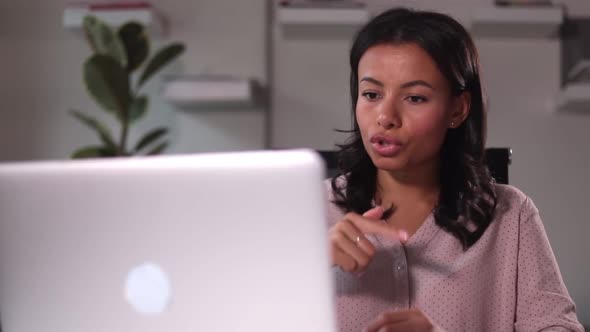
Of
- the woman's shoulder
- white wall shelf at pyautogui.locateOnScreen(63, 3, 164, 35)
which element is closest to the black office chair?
the woman's shoulder

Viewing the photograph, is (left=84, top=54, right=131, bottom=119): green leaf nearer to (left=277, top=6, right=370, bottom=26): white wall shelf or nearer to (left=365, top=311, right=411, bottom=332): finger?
(left=277, top=6, right=370, bottom=26): white wall shelf

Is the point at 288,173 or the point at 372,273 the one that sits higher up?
the point at 288,173

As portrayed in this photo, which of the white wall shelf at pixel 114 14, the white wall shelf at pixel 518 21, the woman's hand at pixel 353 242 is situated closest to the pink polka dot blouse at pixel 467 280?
the woman's hand at pixel 353 242

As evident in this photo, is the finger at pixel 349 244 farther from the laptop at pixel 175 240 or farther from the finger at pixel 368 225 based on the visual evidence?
the laptop at pixel 175 240

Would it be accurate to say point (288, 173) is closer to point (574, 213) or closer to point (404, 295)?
point (404, 295)

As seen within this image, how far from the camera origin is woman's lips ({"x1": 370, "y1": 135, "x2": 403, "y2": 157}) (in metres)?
0.87

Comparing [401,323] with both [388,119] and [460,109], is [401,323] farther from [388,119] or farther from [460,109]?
[460,109]

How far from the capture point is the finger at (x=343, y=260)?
704mm

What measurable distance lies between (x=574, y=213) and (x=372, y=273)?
94 centimetres

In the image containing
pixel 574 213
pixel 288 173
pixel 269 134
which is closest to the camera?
pixel 288 173

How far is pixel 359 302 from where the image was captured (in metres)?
0.94

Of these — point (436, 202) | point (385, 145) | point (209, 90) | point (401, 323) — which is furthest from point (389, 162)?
point (209, 90)

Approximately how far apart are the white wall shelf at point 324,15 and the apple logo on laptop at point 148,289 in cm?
180

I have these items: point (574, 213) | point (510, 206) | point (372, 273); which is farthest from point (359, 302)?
point (574, 213)
